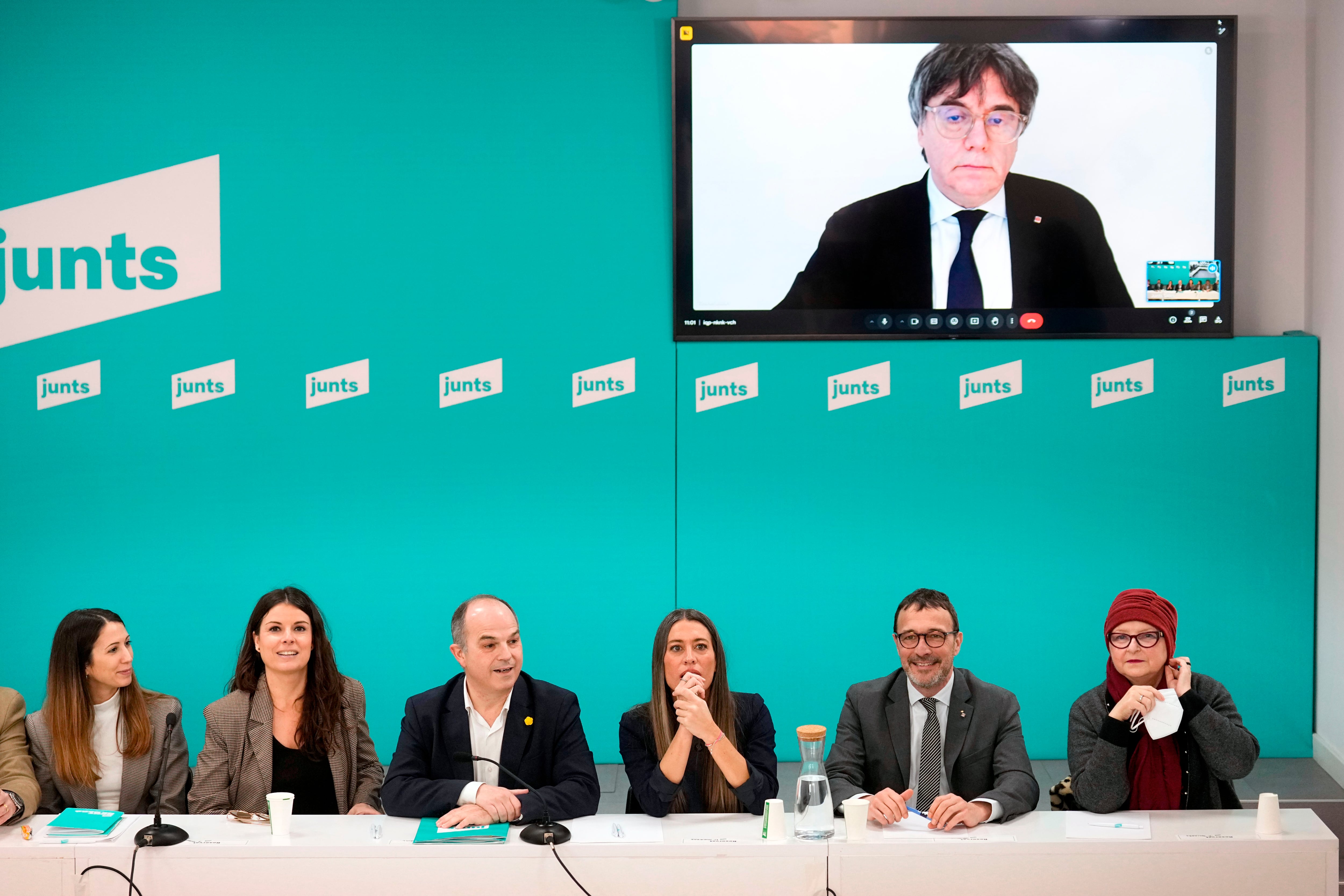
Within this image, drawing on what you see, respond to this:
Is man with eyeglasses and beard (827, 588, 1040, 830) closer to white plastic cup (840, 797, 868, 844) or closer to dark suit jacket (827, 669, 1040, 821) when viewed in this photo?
dark suit jacket (827, 669, 1040, 821)

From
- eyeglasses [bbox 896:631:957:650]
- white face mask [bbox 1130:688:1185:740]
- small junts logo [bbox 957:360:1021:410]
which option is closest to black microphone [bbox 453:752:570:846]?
eyeglasses [bbox 896:631:957:650]

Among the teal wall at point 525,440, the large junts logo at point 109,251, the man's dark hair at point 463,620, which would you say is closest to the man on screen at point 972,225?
the teal wall at point 525,440

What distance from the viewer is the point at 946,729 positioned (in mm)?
2891

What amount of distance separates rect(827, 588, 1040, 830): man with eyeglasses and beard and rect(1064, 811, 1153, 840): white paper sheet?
9.6 inches

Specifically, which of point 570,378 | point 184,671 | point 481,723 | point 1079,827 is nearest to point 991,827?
point 1079,827

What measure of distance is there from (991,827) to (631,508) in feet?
6.96

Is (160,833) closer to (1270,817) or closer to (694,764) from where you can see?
(694,764)

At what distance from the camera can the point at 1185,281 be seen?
4.25 metres

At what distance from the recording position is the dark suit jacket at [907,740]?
9.38 ft

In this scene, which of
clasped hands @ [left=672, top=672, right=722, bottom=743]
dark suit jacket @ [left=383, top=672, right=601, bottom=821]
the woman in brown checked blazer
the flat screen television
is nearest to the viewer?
clasped hands @ [left=672, top=672, right=722, bottom=743]

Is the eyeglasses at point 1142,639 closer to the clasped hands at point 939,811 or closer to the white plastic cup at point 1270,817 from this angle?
the white plastic cup at point 1270,817

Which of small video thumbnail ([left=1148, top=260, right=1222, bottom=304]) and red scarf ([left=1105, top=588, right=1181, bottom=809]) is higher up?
small video thumbnail ([left=1148, top=260, right=1222, bottom=304])

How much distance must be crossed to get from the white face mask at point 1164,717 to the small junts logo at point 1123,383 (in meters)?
1.85

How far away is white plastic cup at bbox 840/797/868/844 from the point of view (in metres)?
2.41
